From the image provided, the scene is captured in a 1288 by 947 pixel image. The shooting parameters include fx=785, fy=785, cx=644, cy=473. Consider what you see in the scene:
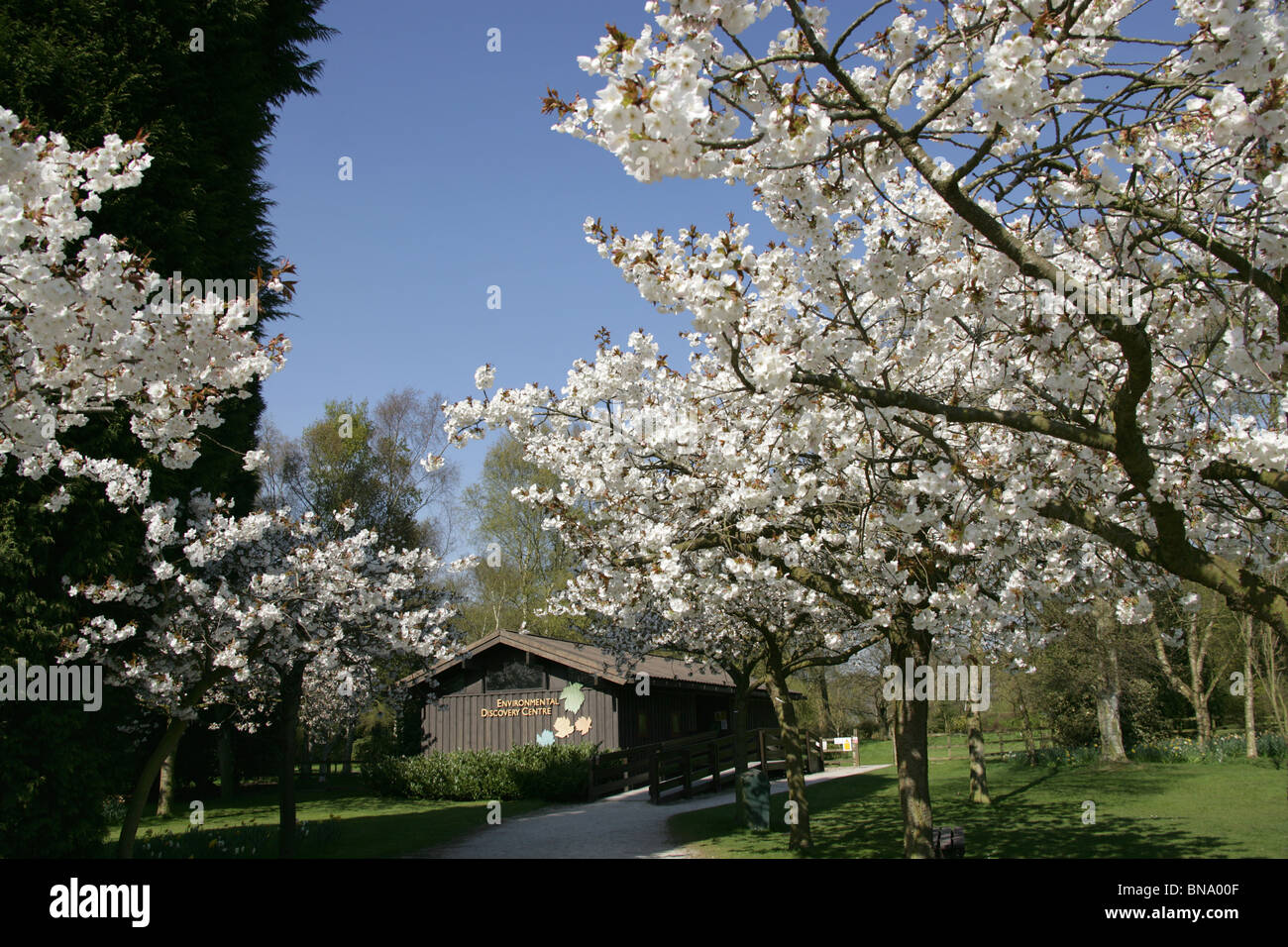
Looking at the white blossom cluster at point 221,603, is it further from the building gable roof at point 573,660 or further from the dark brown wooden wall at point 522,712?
the dark brown wooden wall at point 522,712

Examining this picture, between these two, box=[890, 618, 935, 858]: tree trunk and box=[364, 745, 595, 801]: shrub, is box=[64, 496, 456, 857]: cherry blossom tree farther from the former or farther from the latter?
box=[364, 745, 595, 801]: shrub

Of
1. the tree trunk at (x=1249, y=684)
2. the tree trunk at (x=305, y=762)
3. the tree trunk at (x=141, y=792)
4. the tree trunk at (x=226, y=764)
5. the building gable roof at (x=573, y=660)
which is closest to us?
the tree trunk at (x=141, y=792)

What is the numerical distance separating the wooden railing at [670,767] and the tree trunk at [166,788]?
10576 mm

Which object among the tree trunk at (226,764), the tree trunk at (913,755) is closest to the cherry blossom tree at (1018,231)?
the tree trunk at (913,755)

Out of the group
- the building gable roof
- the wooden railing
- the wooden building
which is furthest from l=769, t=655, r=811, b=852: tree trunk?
the wooden building

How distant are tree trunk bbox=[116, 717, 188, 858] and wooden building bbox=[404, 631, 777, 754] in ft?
35.3

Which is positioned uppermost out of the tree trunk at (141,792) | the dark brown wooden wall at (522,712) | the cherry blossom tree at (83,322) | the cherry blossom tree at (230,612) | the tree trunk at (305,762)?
the cherry blossom tree at (83,322)

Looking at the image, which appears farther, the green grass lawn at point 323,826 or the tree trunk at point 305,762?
the tree trunk at point 305,762

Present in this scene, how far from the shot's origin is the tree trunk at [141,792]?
811 centimetres

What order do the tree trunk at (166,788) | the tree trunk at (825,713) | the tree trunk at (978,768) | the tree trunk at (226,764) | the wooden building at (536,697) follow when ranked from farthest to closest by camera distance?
the tree trunk at (825,713) < the tree trunk at (226,764) < the wooden building at (536,697) < the tree trunk at (166,788) < the tree trunk at (978,768)

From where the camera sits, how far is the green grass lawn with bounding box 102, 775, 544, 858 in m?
10.3
